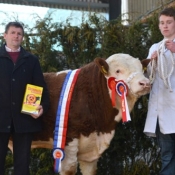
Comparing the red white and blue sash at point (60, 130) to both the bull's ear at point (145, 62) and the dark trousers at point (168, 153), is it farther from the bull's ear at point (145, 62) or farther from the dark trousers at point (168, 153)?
the dark trousers at point (168, 153)

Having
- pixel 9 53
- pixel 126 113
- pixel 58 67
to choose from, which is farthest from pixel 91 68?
pixel 58 67

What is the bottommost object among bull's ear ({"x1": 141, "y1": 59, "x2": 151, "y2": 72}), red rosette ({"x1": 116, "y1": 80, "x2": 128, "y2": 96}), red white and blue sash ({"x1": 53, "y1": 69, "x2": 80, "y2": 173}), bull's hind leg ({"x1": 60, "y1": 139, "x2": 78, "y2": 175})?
bull's hind leg ({"x1": 60, "y1": 139, "x2": 78, "y2": 175})

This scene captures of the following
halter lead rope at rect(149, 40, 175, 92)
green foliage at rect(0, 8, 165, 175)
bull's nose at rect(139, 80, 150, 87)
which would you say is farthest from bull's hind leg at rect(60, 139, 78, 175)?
green foliage at rect(0, 8, 165, 175)

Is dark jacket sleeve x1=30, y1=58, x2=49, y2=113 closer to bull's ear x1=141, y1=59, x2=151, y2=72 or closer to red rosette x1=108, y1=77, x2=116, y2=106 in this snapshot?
red rosette x1=108, y1=77, x2=116, y2=106

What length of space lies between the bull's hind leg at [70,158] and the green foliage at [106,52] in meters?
1.25

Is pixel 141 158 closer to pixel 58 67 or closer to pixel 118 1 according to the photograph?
pixel 58 67

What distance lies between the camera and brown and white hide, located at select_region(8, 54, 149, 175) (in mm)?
3896

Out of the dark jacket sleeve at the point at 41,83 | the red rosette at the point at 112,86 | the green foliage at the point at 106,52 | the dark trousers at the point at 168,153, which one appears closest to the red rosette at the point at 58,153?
the dark jacket sleeve at the point at 41,83

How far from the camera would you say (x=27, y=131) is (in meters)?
3.60

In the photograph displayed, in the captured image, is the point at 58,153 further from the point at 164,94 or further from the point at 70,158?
the point at 164,94

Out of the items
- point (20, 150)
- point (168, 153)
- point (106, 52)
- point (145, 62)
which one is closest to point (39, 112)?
point (20, 150)

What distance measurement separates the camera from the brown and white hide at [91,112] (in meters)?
3.90

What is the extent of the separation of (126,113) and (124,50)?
1.50 m

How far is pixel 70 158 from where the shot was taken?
3.93 metres
